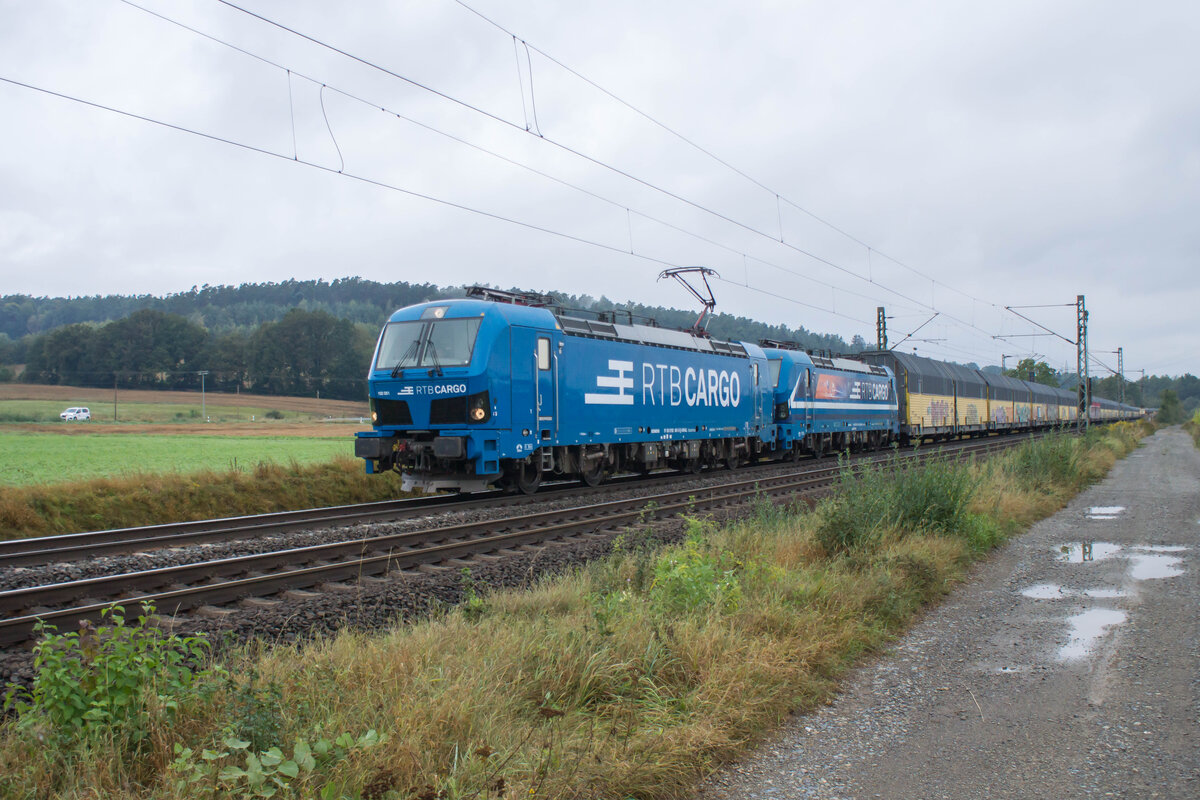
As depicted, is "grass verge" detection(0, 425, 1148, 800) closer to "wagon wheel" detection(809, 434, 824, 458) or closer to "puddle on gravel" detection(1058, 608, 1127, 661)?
"puddle on gravel" detection(1058, 608, 1127, 661)

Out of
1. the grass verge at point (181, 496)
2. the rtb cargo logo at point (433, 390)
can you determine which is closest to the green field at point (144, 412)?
the grass verge at point (181, 496)

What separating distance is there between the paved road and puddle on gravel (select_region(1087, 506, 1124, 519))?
5.19 meters

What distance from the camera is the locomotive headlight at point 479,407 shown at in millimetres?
13680

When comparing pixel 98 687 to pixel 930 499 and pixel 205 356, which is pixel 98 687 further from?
pixel 205 356

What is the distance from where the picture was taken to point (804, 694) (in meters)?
5.19

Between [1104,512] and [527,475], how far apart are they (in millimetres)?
10744

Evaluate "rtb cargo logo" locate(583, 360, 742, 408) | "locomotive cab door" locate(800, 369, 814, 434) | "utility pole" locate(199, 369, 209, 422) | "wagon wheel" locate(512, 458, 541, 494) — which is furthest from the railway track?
"utility pole" locate(199, 369, 209, 422)

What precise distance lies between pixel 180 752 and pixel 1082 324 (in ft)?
145

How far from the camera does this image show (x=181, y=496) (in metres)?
14.6

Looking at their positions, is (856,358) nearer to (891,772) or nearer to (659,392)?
(659,392)

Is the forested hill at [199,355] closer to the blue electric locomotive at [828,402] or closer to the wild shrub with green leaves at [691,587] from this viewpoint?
the blue electric locomotive at [828,402]

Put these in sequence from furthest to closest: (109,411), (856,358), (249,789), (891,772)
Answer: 1. (109,411)
2. (856,358)
3. (891,772)
4. (249,789)

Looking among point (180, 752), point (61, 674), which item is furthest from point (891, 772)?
point (61, 674)

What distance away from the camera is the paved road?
157 inches
